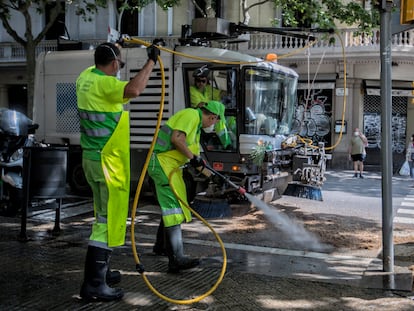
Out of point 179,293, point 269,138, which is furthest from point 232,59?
point 179,293

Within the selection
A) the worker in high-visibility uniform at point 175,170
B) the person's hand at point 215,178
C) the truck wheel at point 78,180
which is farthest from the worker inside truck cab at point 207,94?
the worker in high-visibility uniform at point 175,170

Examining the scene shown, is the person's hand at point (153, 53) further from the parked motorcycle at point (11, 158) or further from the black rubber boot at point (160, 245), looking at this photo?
the parked motorcycle at point (11, 158)

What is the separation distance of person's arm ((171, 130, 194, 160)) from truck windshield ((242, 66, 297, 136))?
389 centimetres

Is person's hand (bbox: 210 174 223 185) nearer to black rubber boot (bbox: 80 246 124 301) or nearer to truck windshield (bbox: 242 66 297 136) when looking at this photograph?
black rubber boot (bbox: 80 246 124 301)

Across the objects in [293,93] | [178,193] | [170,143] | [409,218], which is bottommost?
[409,218]

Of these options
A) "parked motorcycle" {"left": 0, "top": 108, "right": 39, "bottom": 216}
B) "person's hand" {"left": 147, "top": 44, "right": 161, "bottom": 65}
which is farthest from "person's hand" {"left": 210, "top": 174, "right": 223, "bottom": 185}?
"parked motorcycle" {"left": 0, "top": 108, "right": 39, "bottom": 216}

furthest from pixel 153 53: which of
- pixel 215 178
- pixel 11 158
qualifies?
pixel 11 158

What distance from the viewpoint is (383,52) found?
538 cm

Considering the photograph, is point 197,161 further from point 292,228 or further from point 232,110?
point 232,110

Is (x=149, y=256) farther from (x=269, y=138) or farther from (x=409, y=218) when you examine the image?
(x=409, y=218)

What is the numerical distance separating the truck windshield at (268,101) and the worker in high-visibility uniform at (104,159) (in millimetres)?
4759

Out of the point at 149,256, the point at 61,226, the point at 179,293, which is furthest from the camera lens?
the point at 61,226

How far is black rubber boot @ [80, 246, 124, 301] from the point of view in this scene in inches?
169

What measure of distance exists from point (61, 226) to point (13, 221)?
2.62 feet
